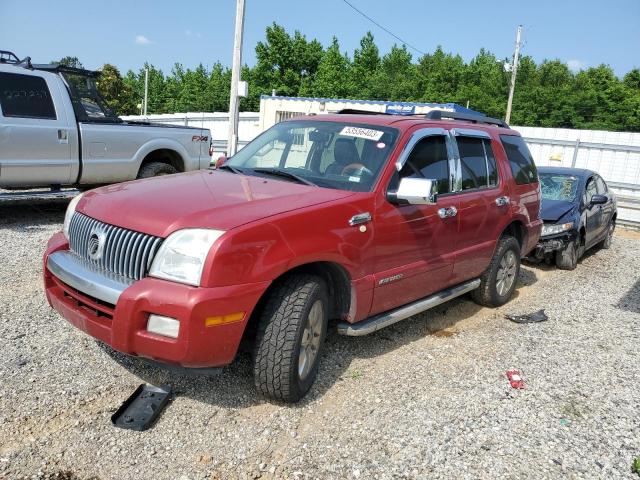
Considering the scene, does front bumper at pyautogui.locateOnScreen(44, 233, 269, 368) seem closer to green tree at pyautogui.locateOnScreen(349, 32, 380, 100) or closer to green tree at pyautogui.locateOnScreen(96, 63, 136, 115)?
green tree at pyautogui.locateOnScreen(349, 32, 380, 100)

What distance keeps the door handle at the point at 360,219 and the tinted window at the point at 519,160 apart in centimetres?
272

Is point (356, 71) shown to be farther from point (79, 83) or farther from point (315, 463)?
point (315, 463)

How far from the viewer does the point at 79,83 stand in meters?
8.25

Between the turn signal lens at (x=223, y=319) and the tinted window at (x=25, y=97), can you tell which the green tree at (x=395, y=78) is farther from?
the turn signal lens at (x=223, y=319)

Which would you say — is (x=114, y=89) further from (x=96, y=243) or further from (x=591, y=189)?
(x=96, y=243)

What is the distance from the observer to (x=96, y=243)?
10.8 ft

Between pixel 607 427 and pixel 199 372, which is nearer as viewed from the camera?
pixel 199 372

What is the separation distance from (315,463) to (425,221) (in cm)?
207

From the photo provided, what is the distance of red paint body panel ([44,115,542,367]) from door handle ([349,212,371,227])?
30 millimetres

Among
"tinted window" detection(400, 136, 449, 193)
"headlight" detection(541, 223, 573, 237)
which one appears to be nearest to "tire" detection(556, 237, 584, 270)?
"headlight" detection(541, 223, 573, 237)

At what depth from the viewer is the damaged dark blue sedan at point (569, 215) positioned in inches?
313

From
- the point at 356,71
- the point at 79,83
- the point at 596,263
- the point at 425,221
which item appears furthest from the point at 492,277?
the point at 356,71

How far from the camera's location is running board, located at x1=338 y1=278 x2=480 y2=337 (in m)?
3.79

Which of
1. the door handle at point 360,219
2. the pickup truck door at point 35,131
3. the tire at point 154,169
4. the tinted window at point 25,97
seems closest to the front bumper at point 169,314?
the door handle at point 360,219
